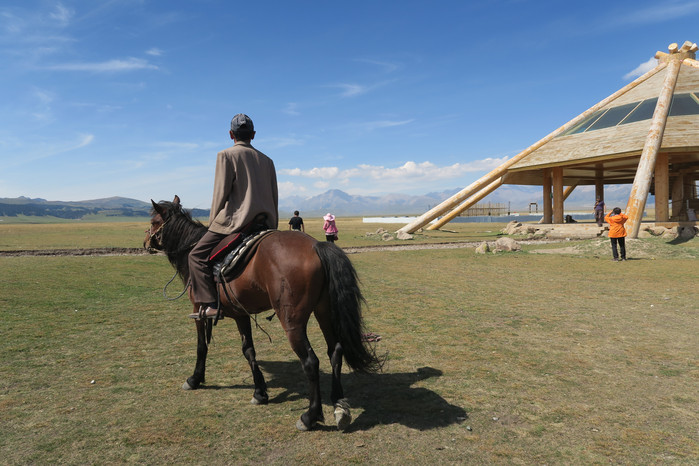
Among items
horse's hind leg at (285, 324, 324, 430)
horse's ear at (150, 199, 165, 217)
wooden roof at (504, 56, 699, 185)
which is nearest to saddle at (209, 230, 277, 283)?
horse's hind leg at (285, 324, 324, 430)

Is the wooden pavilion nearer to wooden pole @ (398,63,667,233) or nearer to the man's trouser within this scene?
wooden pole @ (398,63,667,233)

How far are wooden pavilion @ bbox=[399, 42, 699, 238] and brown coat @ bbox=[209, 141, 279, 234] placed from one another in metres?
19.7

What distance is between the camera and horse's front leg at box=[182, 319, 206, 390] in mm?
4863

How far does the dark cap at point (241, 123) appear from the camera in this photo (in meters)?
4.90

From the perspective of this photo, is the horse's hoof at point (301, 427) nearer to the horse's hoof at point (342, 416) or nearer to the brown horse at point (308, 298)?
the brown horse at point (308, 298)

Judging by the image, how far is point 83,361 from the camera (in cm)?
574

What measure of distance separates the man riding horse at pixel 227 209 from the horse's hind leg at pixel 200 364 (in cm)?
39

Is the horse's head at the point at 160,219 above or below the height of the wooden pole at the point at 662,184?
below

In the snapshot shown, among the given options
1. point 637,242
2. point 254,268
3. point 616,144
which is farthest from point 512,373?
point 616,144

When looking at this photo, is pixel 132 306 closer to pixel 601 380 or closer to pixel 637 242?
pixel 601 380

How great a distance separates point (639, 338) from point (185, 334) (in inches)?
285

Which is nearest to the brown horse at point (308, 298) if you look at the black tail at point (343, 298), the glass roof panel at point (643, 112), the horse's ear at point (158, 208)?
the black tail at point (343, 298)

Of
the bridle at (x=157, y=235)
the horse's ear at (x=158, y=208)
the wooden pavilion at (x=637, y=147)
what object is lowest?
the bridle at (x=157, y=235)

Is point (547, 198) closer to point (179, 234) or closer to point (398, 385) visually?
point (398, 385)
